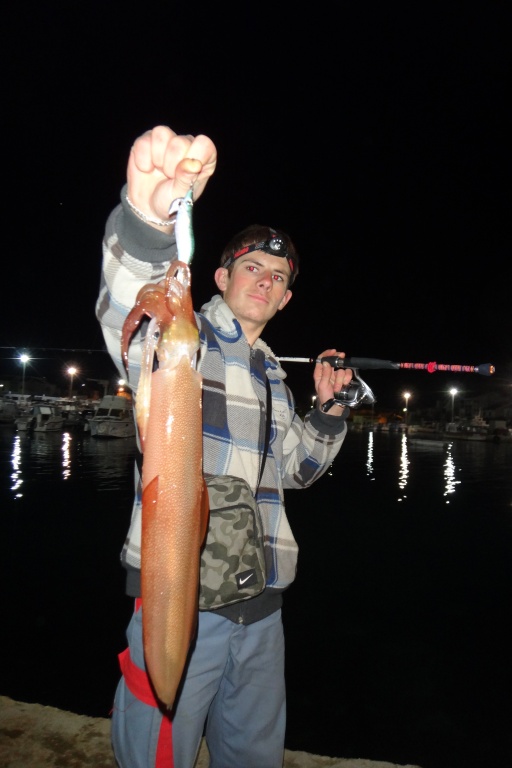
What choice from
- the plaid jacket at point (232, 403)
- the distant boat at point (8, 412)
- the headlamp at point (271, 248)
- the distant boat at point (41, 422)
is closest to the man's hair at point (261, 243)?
the headlamp at point (271, 248)

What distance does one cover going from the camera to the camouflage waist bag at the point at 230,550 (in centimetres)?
208

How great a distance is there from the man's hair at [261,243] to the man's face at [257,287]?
0.16ft

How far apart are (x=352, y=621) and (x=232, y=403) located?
6668mm

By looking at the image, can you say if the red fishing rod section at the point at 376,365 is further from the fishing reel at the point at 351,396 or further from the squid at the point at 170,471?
the squid at the point at 170,471

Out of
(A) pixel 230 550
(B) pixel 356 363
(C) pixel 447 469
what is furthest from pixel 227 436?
(C) pixel 447 469

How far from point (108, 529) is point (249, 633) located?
1107 centimetres

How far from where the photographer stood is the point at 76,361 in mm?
87312

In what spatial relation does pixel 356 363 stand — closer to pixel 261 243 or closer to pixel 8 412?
pixel 261 243

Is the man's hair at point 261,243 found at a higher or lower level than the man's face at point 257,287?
higher

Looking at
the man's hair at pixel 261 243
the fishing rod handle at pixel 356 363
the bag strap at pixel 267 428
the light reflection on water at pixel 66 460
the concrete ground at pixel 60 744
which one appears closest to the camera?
the bag strap at pixel 267 428

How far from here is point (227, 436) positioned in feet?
7.73

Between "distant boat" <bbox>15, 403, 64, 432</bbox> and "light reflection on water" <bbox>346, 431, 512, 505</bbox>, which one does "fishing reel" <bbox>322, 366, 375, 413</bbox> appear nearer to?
"light reflection on water" <bbox>346, 431, 512, 505</bbox>

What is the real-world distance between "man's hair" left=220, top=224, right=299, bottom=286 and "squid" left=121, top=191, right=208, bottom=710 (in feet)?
4.30

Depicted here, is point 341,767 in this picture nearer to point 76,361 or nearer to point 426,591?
point 426,591
